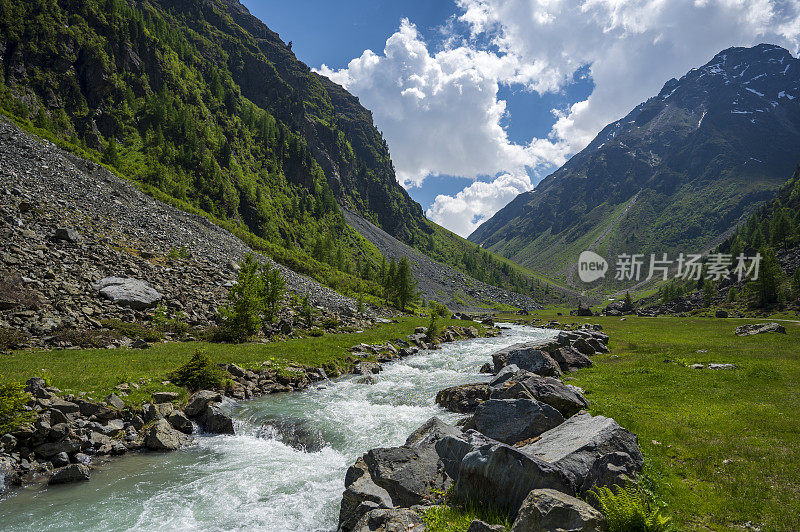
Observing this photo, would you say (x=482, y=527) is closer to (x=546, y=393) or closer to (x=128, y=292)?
(x=546, y=393)

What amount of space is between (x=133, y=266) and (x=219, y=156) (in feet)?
358

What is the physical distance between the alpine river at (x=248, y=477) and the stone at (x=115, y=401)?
152 inches

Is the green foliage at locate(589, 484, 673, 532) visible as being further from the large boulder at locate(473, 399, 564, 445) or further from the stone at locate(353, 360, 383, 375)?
the stone at locate(353, 360, 383, 375)

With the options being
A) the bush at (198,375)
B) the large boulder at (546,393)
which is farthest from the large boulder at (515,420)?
the bush at (198,375)

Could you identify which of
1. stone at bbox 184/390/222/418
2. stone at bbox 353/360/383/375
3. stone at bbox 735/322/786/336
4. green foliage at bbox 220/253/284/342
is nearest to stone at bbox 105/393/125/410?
stone at bbox 184/390/222/418

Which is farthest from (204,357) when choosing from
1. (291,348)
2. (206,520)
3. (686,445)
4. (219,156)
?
(219,156)

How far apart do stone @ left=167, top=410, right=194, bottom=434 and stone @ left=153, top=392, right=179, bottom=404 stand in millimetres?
1987

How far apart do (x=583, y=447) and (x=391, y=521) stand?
20.8ft

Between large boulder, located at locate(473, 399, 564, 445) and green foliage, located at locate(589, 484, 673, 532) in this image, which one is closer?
green foliage, located at locate(589, 484, 673, 532)

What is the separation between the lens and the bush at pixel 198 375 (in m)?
24.4

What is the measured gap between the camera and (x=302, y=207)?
554 feet

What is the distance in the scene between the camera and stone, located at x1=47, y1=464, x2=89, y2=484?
14.1 meters

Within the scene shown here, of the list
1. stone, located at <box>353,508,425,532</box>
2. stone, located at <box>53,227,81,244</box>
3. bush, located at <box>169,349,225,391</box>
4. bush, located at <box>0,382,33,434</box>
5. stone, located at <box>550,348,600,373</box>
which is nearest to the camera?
stone, located at <box>353,508,425,532</box>

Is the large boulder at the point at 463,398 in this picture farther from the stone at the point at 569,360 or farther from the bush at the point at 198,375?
the bush at the point at 198,375
